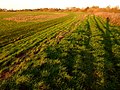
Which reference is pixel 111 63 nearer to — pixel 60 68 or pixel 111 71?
pixel 111 71

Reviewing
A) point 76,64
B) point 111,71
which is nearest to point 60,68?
point 76,64

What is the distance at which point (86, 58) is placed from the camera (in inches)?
393

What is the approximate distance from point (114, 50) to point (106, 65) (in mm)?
3003

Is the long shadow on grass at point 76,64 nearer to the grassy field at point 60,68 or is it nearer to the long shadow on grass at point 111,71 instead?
the grassy field at point 60,68

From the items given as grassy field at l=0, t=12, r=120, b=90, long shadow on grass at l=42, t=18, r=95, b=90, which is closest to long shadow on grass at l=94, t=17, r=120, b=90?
grassy field at l=0, t=12, r=120, b=90

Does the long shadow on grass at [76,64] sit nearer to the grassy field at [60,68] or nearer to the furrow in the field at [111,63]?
the grassy field at [60,68]

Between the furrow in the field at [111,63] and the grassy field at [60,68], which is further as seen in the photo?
the furrow in the field at [111,63]

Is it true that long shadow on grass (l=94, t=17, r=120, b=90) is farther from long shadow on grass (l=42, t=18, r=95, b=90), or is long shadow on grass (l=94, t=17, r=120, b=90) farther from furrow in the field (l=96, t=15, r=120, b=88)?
long shadow on grass (l=42, t=18, r=95, b=90)

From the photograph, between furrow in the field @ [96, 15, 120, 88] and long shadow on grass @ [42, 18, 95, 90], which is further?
furrow in the field @ [96, 15, 120, 88]

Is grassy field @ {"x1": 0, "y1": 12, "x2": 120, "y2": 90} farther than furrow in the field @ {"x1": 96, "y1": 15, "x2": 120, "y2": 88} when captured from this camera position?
No

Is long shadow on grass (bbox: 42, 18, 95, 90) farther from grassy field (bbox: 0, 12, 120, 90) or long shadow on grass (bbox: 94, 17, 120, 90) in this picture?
long shadow on grass (bbox: 94, 17, 120, 90)

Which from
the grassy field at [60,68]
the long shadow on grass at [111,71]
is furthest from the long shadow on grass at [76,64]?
the long shadow on grass at [111,71]

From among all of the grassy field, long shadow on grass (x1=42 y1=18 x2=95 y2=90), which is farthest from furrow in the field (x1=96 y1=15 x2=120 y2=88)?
long shadow on grass (x1=42 y1=18 x2=95 y2=90)

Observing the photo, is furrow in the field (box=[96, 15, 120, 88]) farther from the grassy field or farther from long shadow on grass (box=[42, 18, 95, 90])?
long shadow on grass (box=[42, 18, 95, 90])
